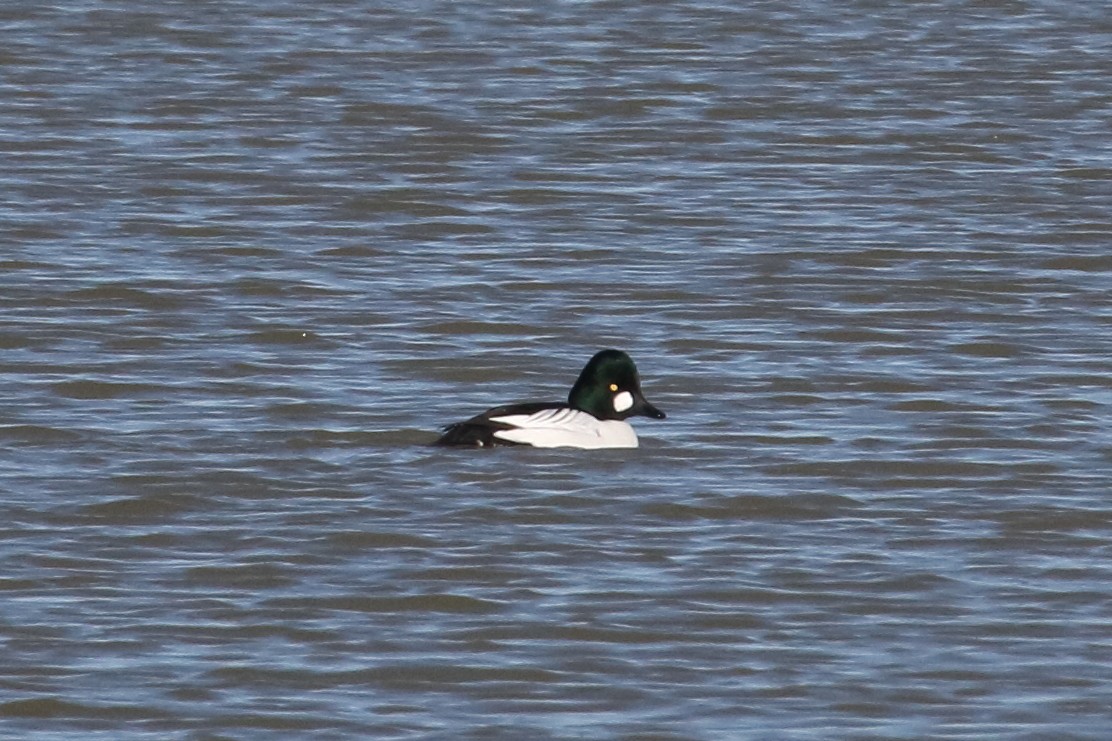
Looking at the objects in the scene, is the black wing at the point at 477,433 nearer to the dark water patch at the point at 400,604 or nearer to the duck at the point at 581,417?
the duck at the point at 581,417

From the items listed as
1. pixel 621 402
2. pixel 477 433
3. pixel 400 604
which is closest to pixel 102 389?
pixel 477 433

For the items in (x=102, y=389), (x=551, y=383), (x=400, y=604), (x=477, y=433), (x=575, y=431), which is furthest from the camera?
(x=551, y=383)

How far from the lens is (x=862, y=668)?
8.30 metres

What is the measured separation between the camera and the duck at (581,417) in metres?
11.1

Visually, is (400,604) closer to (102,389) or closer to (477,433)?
(477,433)

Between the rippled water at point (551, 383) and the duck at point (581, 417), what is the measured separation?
0.10 m

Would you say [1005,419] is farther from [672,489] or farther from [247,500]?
[247,500]

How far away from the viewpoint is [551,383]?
1259 cm

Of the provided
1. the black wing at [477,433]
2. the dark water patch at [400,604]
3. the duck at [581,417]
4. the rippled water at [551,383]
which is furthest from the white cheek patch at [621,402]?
the dark water patch at [400,604]

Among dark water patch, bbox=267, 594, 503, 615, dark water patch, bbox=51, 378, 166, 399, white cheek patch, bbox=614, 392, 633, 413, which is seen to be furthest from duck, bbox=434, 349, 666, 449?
dark water patch, bbox=267, 594, 503, 615

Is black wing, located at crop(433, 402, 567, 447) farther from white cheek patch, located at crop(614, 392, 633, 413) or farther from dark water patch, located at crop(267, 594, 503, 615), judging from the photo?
dark water patch, located at crop(267, 594, 503, 615)

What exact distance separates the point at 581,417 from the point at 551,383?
1.18 metres

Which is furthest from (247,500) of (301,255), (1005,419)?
(301,255)

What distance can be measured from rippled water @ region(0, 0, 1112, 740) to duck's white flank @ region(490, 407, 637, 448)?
75mm
